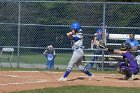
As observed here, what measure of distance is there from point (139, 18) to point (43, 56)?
4642mm

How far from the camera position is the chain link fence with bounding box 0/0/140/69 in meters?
20.7

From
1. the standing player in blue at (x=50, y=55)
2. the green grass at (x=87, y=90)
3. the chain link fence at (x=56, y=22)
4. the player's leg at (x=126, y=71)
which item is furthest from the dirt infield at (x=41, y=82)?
the chain link fence at (x=56, y=22)

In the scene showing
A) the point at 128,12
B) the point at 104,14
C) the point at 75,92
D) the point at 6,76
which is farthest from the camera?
the point at 128,12

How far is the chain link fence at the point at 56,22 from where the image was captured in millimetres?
20703

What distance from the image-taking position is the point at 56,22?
69.5 feet

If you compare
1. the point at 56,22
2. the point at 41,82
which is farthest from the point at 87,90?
the point at 56,22

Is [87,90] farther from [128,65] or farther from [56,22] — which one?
[56,22]

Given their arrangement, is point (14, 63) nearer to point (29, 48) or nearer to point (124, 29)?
point (29, 48)

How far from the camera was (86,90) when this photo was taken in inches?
452

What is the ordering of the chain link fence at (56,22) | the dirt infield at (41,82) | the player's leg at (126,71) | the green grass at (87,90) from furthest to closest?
the chain link fence at (56,22)
the player's leg at (126,71)
the dirt infield at (41,82)
the green grass at (87,90)

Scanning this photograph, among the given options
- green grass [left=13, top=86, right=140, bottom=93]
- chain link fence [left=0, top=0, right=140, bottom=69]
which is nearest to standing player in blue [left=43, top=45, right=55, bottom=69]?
chain link fence [left=0, top=0, right=140, bottom=69]

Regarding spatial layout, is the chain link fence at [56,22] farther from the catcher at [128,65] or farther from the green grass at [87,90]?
the green grass at [87,90]

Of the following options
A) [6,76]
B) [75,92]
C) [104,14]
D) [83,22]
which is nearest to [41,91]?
[75,92]

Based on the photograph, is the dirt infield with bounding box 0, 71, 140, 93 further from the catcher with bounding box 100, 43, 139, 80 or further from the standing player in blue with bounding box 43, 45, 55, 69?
the standing player in blue with bounding box 43, 45, 55, 69
